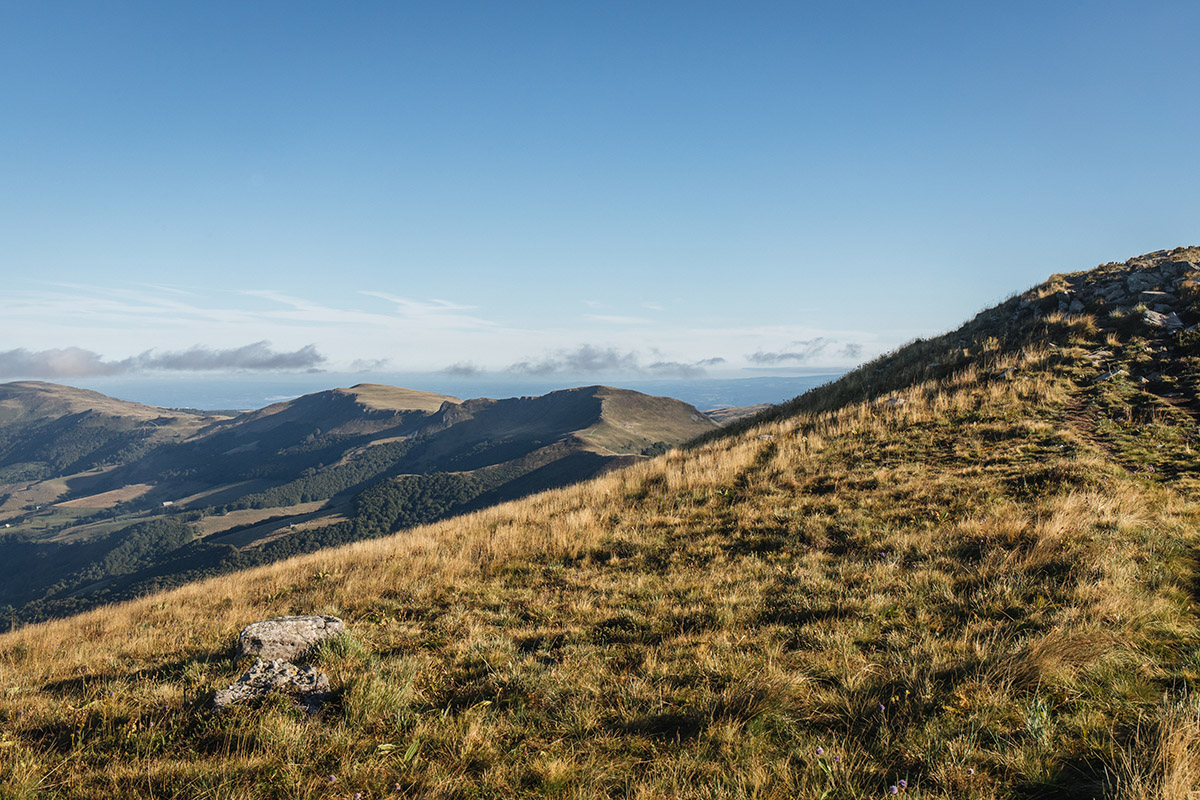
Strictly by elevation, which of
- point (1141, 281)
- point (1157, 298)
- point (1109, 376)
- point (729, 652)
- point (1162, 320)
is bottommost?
point (729, 652)

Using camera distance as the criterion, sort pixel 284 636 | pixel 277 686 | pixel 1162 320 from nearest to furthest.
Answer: pixel 277 686, pixel 284 636, pixel 1162 320

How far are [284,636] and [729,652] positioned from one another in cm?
571

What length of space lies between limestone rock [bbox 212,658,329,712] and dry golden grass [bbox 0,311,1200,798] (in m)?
0.21

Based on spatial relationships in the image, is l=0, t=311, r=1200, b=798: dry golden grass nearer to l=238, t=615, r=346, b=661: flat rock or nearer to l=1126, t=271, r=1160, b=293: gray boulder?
l=238, t=615, r=346, b=661: flat rock

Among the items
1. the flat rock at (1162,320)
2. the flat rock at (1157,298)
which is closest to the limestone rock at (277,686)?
the flat rock at (1162,320)

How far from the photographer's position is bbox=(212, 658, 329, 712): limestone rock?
5125mm

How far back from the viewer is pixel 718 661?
215 inches

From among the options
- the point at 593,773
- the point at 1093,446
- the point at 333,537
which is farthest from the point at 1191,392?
the point at 333,537

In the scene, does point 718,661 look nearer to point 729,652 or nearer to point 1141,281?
point 729,652

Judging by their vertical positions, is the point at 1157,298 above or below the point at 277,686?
above

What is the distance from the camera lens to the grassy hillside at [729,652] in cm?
397

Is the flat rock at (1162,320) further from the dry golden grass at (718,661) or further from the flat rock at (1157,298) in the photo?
the dry golden grass at (718,661)

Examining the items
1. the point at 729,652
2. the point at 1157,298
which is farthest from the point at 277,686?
the point at 1157,298

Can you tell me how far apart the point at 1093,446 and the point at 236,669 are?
670 inches
